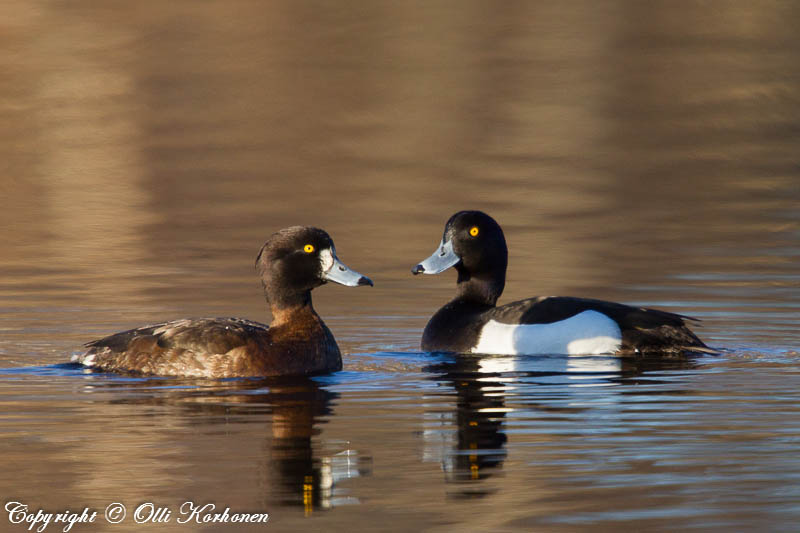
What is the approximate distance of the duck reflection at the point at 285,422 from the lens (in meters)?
7.70

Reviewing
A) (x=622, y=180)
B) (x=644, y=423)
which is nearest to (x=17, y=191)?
(x=622, y=180)

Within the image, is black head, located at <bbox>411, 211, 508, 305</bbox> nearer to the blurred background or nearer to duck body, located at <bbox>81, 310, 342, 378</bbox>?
the blurred background

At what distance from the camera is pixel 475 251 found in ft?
43.7

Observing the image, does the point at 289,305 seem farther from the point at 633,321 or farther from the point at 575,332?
the point at 633,321

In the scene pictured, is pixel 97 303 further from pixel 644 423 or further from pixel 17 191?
pixel 17 191

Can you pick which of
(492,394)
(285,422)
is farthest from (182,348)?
(492,394)

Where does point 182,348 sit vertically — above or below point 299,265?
below

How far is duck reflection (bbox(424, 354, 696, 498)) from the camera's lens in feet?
27.3

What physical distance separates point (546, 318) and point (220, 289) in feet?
13.8

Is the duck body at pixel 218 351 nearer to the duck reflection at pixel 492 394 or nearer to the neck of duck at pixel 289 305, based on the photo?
the neck of duck at pixel 289 305

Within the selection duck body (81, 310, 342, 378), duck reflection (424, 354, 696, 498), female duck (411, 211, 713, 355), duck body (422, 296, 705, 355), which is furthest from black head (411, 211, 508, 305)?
duck body (81, 310, 342, 378)

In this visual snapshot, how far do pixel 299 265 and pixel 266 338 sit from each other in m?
0.62

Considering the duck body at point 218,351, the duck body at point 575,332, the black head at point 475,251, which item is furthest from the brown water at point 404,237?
the black head at point 475,251

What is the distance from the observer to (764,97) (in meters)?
33.3
